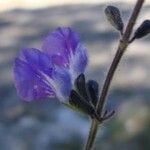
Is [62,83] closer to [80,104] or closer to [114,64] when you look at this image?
[80,104]

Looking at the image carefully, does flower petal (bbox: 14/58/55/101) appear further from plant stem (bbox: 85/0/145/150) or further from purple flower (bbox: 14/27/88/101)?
plant stem (bbox: 85/0/145/150)

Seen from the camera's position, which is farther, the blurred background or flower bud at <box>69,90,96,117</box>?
the blurred background

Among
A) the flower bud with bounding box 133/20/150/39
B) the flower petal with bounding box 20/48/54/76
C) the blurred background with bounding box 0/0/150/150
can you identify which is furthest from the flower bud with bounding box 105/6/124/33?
the blurred background with bounding box 0/0/150/150

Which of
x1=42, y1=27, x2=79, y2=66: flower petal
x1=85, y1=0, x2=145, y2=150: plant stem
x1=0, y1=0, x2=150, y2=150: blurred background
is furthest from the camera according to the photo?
x1=0, y1=0, x2=150, y2=150: blurred background

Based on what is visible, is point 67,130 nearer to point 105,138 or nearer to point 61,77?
point 105,138

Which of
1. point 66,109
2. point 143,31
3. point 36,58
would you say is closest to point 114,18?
point 143,31

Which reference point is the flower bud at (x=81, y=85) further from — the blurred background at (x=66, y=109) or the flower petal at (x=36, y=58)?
the blurred background at (x=66, y=109)

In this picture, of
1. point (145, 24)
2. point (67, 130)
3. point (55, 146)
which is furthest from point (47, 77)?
point (67, 130)

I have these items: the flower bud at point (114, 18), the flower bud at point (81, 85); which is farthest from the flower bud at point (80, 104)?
the flower bud at point (114, 18)
